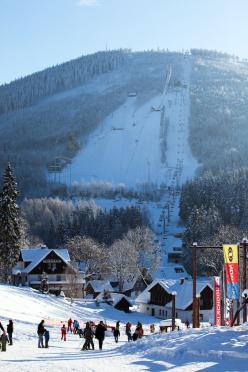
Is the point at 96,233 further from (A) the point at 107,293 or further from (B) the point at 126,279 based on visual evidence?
(A) the point at 107,293

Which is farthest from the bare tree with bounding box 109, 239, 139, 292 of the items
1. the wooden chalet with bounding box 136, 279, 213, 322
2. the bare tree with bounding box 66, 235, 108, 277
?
the wooden chalet with bounding box 136, 279, 213, 322

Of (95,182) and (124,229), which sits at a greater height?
(95,182)

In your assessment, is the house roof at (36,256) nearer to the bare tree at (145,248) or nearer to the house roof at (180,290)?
the house roof at (180,290)

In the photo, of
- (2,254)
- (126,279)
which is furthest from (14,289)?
(126,279)

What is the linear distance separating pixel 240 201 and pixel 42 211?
45.6 metres

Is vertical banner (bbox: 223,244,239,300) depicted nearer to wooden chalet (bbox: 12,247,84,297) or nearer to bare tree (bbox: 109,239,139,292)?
wooden chalet (bbox: 12,247,84,297)

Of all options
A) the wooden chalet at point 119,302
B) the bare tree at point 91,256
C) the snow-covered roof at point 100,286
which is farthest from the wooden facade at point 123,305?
the bare tree at point 91,256

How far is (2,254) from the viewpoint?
59938 mm

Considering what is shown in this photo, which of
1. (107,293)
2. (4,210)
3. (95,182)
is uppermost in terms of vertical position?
(95,182)

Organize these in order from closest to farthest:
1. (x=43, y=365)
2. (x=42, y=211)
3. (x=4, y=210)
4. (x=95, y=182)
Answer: (x=43, y=365) < (x=4, y=210) < (x=42, y=211) < (x=95, y=182)

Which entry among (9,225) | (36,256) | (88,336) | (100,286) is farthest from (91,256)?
(88,336)

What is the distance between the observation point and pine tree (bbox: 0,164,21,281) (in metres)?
59.9

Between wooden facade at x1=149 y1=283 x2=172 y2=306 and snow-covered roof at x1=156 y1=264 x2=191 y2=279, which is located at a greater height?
snow-covered roof at x1=156 y1=264 x2=191 y2=279

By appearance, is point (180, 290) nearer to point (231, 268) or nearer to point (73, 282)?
point (73, 282)
